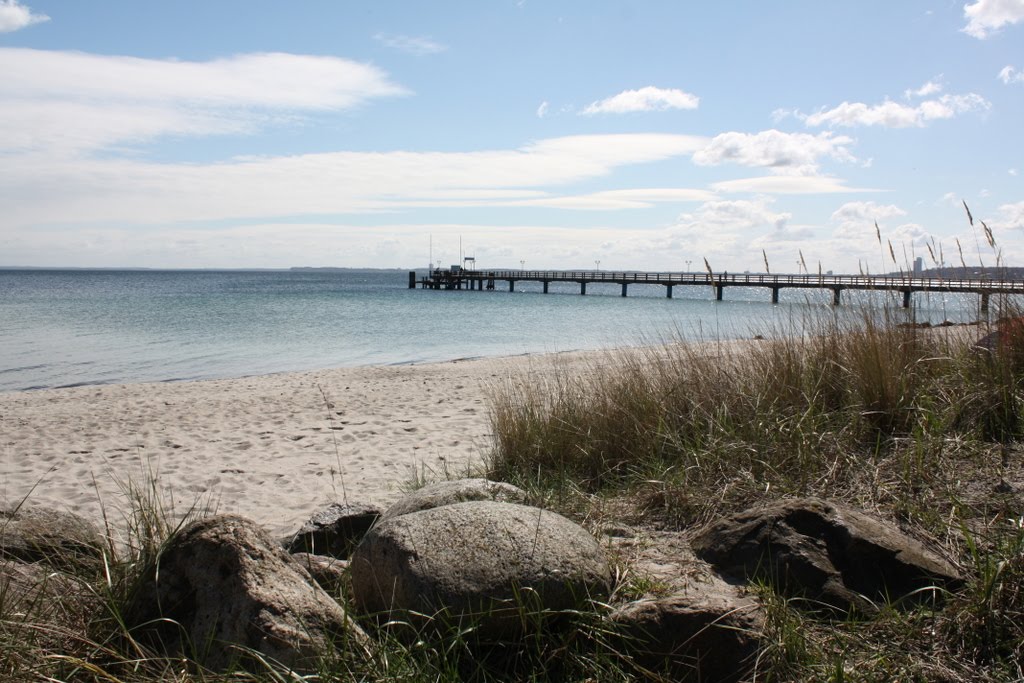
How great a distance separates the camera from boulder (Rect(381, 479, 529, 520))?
4.11 m

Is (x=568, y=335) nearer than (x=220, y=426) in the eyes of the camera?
No

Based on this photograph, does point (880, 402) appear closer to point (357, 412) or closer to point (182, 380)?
point (357, 412)

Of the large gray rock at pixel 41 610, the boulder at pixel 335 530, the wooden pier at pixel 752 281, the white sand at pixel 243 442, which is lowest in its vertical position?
the white sand at pixel 243 442

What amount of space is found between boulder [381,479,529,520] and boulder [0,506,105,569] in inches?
54.9

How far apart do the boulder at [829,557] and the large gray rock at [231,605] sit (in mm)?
1780

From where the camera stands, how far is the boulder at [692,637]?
9.36 ft

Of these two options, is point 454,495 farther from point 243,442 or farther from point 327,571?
point 243,442

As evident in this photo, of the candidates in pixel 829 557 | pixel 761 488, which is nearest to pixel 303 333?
pixel 761 488

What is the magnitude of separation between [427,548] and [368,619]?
0.37 m

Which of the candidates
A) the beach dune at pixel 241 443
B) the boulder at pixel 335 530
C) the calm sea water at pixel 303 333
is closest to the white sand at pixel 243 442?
the beach dune at pixel 241 443

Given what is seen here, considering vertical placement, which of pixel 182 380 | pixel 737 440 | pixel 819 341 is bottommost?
pixel 182 380

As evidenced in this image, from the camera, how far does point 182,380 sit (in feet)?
57.5

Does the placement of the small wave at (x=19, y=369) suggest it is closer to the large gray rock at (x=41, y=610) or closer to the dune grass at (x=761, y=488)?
the dune grass at (x=761, y=488)

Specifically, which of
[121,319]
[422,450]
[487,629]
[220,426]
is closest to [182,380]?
[220,426]
